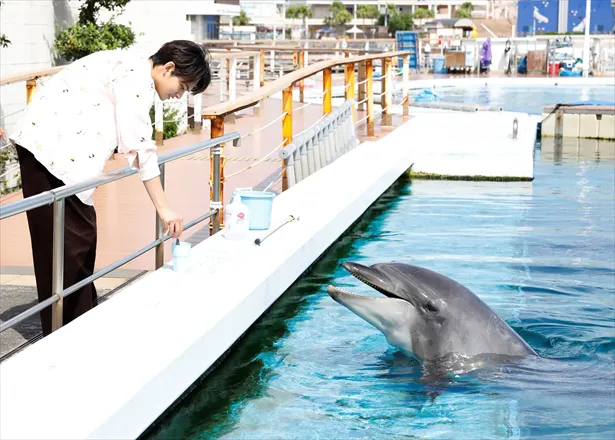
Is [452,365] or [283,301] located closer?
[452,365]

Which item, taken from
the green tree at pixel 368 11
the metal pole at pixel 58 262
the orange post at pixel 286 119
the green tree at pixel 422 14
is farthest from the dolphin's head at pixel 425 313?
the green tree at pixel 368 11

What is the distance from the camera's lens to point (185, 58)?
425 cm

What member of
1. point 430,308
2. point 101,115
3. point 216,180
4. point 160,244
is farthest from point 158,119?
point 101,115

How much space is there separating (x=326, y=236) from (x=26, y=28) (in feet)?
19.7

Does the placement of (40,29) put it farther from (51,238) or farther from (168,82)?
(168,82)

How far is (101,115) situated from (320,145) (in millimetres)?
5798

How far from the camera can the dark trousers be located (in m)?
4.40

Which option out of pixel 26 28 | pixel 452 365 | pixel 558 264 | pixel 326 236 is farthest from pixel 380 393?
pixel 26 28

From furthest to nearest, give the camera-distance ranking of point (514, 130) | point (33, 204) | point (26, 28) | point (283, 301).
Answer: point (514, 130)
point (26, 28)
point (283, 301)
point (33, 204)

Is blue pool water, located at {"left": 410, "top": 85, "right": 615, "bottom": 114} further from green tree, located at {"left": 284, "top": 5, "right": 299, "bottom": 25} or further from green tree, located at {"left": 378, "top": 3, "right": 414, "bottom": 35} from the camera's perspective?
green tree, located at {"left": 284, "top": 5, "right": 299, "bottom": 25}

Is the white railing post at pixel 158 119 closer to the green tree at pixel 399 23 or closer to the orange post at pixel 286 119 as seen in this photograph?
the orange post at pixel 286 119

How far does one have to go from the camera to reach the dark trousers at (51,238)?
440 cm

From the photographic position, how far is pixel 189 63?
14.0 ft

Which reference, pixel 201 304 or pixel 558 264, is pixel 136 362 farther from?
pixel 558 264
